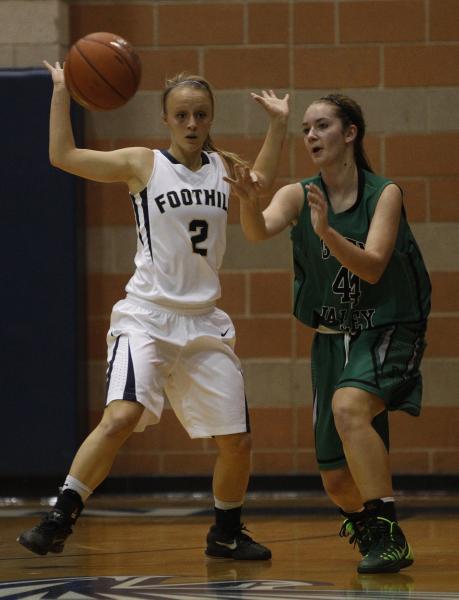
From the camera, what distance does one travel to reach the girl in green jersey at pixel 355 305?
13.8 feet

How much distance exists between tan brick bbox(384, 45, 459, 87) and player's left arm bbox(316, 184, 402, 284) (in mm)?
2330

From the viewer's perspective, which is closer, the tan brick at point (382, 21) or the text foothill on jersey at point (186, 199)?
the text foothill on jersey at point (186, 199)

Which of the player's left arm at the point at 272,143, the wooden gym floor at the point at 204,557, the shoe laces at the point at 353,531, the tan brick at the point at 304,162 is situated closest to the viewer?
the wooden gym floor at the point at 204,557

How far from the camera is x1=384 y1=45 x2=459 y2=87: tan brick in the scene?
6.60m

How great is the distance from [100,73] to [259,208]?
761mm

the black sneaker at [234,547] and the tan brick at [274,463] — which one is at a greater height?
the black sneaker at [234,547]

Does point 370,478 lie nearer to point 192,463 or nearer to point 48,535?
point 48,535

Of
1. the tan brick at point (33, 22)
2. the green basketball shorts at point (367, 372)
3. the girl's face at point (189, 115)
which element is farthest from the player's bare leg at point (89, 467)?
the tan brick at point (33, 22)

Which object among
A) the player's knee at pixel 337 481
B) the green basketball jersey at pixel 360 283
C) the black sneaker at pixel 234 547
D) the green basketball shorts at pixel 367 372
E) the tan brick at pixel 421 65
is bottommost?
the black sneaker at pixel 234 547

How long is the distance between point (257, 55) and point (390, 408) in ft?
9.25

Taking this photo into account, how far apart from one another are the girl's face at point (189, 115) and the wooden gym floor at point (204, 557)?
1.49 meters

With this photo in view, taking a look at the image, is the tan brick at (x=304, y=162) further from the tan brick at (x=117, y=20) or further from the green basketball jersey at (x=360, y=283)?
the green basketball jersey at (x=360, y=283)

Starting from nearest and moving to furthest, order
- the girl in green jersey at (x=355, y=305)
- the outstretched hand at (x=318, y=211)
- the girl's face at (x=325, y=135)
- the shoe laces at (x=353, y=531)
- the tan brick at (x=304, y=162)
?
the outstretched hand at (x=318, y=211) → the girl in green jersey at (x=355, y=305) → the shoe laces at (x=353, y=531) → the girl's face at (x=325, y=135) → the tan brick at (x=304, y=162)

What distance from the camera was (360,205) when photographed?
444cm
